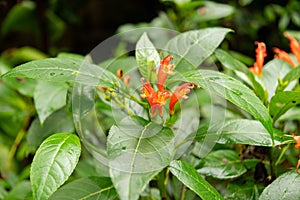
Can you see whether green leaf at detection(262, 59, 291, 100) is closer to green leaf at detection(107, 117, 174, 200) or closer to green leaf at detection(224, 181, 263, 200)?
green leaf at detection(224, 181, 263, 200)

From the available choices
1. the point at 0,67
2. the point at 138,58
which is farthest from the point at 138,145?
the point at 0,67

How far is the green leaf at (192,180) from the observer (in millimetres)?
591

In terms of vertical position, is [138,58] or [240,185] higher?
[138,58]

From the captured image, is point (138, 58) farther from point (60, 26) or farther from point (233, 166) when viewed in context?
point (60, 26)

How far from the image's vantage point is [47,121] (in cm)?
94

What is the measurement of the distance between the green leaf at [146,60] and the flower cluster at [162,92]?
16mm

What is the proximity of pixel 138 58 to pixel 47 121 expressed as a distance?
299mm

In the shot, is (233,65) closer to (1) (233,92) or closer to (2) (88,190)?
(1) (233,92)

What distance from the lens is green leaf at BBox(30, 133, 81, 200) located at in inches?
21.3

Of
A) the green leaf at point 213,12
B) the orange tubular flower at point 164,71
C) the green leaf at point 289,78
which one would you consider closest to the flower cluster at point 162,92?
the orange tubular flower at point 164,71

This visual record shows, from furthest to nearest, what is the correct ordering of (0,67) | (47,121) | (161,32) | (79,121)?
(161,32)
(0,67)
(47,121)
(79,121)

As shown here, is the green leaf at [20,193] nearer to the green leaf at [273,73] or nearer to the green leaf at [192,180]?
the green leaf at [192,180]

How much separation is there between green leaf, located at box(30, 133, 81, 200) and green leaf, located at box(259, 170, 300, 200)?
275mm

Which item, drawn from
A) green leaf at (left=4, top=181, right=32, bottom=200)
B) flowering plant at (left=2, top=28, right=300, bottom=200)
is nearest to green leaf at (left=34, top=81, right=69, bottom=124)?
flowering plant at (left=2, top=28, right=300, bottom=200)
